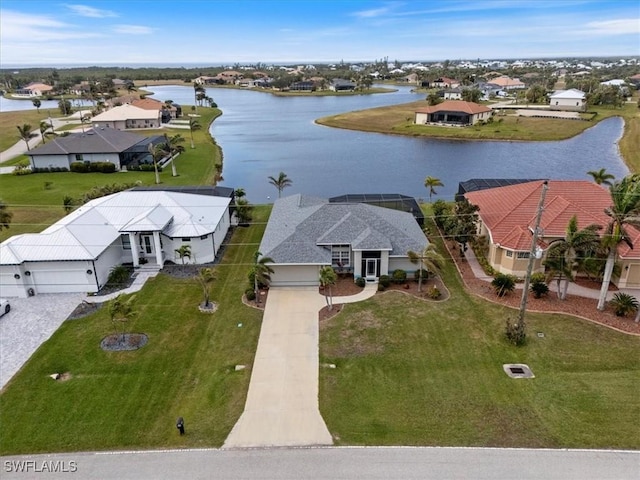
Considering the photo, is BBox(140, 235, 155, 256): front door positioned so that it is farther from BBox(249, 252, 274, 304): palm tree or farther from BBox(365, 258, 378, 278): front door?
BBox(365, 258, 378, 278): front door

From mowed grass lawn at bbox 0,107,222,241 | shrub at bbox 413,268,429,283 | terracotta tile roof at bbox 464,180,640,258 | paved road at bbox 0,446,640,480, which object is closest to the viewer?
paved road at bbox 0,446,640,480

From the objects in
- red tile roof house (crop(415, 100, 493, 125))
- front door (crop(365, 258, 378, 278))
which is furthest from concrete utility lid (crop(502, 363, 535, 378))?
red tile roof house (crop(415, 100, 493, 125))

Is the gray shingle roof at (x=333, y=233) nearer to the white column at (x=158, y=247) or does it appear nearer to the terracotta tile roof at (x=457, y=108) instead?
the white column at (x=158, y=247)

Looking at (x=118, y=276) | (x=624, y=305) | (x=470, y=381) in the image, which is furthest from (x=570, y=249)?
(x=118, y=276)

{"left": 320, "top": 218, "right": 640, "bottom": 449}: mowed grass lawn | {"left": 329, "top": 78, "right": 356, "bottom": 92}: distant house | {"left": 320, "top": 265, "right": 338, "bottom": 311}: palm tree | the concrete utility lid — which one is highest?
{"left": 329, "top": 78, "right": 356, "bottom": 92}: distant house

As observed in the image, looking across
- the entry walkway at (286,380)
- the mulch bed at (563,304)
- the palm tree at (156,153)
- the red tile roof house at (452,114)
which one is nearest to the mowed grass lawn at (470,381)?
the entry walkway at (286,380)
